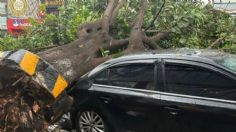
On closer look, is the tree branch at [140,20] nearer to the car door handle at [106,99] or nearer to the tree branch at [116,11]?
the tree branch at [116,11]

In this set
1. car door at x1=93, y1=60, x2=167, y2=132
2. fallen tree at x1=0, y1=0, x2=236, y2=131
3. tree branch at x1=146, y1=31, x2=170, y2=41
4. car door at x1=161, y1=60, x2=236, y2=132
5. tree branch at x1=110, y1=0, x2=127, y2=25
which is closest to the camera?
car door at x1=161, y1=60, x2=236, y2=132

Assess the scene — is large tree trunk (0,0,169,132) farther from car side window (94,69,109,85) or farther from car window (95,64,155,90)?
car window (95,64,155,90)

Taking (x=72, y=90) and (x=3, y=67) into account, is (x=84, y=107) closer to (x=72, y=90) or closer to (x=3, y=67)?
(x=72, y=90)

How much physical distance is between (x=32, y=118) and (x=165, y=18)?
4.52 m

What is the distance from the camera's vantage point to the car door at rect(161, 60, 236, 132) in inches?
177

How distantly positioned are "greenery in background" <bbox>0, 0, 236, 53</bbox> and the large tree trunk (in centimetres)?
34

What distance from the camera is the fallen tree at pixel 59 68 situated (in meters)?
5.43

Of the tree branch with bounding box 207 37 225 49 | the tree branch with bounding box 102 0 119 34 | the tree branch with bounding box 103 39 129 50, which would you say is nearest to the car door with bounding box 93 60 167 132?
the tree branch with bounding box 103 39 129 50

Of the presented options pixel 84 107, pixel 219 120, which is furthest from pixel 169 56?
pixel 84 107

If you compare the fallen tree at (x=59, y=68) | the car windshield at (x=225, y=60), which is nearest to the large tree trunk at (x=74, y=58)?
the fallen tree at (x=59, y=68)

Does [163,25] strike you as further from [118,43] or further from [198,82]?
[198,82]

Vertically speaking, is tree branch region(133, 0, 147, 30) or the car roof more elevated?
tree branch region(133, 0, 147, 30)

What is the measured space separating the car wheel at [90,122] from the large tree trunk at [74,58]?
689 mm

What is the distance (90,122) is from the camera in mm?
5906
